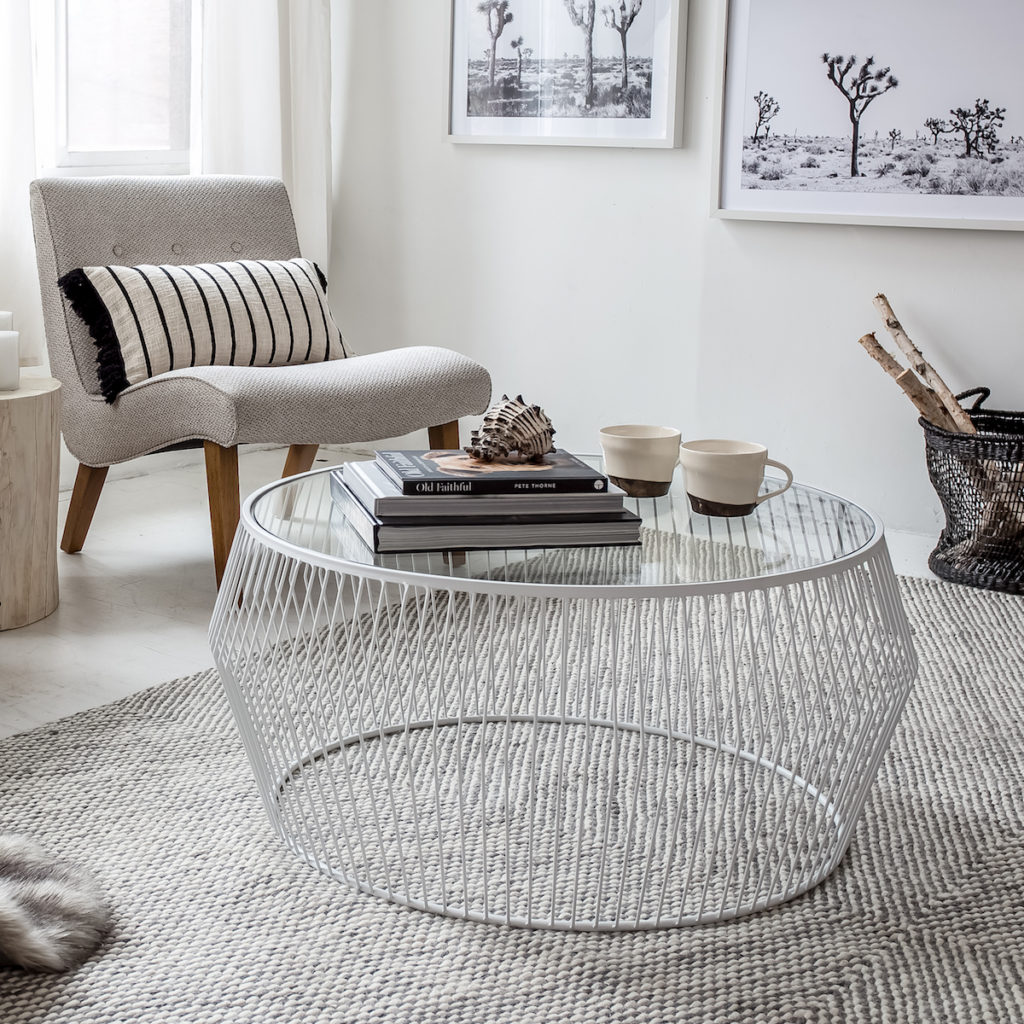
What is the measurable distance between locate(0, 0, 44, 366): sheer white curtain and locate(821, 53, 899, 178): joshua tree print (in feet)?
5.89

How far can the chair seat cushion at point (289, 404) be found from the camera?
232cm

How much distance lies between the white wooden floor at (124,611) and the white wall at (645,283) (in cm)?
40

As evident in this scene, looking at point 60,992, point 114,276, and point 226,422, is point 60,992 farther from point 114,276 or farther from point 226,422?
point 114,276

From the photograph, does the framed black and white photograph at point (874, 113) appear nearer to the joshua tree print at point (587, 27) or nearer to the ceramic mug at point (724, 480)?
the joshua tree print at point (587, 27)

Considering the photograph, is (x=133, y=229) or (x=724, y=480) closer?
(x=724, y=480)

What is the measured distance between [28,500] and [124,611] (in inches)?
10.9

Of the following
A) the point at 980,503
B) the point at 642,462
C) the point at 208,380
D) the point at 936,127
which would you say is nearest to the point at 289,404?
the point at 208,380

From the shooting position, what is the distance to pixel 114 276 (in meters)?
2.57

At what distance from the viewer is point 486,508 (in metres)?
1.36

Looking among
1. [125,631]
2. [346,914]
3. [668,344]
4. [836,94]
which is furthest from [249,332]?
[346,914]

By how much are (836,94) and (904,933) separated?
208 cm

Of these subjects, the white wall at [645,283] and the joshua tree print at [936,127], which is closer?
the joshua tree print at [936,127]

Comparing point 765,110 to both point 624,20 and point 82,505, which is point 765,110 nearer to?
point 624,20

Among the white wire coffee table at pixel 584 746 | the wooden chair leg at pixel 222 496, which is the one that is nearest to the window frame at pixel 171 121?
the wooden chair leg at pixel 222 496
